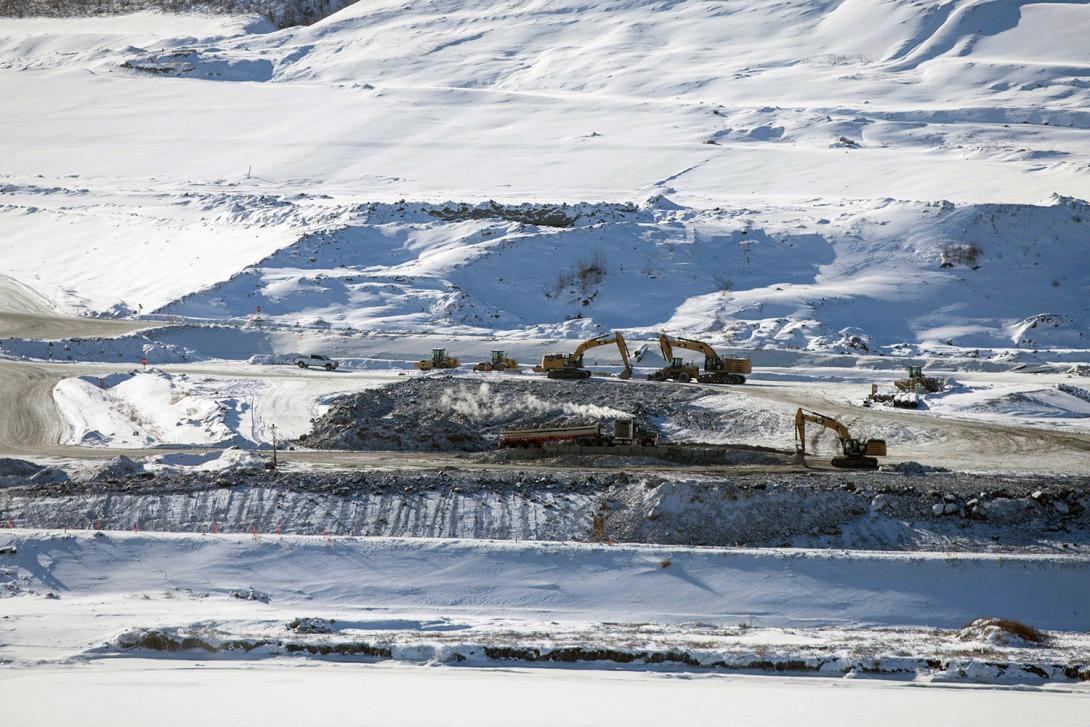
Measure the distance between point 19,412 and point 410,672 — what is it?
23.0 m

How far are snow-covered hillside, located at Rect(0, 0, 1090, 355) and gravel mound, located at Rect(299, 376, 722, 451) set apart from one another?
12099 mm

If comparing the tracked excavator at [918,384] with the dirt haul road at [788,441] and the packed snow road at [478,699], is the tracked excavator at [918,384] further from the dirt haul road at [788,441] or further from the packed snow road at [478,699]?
the packed snow road at [478,699]

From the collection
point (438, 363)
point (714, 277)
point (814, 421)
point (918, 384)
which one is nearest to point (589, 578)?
point (814, 421)

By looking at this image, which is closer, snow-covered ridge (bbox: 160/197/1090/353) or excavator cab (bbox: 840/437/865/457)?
excavator cab (bbox: 840/437/865/457)

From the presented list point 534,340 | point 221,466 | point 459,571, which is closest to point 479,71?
point 534,340

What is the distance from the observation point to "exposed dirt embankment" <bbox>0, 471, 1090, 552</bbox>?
2119 cm

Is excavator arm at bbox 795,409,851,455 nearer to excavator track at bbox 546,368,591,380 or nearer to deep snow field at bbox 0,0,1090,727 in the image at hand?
deep snow field at bbox 0,0,1090,727

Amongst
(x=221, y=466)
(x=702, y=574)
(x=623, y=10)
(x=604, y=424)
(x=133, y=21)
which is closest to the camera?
(x=702, y=574)

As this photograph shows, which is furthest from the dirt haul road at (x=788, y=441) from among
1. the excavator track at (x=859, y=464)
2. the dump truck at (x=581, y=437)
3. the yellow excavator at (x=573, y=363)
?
the yellow excavator at (x=573, y=363)

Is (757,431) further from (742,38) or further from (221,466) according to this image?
(742,38)

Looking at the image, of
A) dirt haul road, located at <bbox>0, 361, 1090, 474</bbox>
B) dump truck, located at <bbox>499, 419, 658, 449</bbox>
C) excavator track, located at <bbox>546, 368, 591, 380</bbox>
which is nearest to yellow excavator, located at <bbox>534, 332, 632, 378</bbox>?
excavator track, located at <bbox>546, 368, 591, 380</bbox>

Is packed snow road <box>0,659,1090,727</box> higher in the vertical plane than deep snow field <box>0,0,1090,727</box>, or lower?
higher

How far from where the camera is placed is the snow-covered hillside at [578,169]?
49562 mm

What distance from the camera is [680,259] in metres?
52.8
